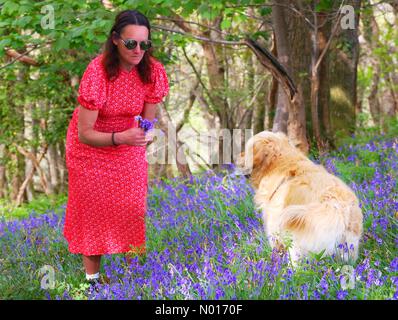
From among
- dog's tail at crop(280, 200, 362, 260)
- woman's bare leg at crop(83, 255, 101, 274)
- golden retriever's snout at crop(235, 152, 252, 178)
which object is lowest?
woman's bare leg at crop(83, 255, 101, 274)

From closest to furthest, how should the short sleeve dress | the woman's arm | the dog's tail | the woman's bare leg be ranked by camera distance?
the dog's tail
the woman's arm
the short sleeve dress
the woman's bare leg

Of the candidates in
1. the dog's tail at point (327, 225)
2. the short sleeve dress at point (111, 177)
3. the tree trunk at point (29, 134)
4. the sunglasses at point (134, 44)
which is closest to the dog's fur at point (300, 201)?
the dog's tail at point (327, 225)

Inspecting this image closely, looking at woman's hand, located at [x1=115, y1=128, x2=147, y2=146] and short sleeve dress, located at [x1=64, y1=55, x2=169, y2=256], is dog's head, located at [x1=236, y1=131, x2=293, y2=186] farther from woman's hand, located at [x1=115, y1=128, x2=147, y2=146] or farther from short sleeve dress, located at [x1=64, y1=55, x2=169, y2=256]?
woman's hand, located at [x1=115, y1=128, x2=147, y2=146]

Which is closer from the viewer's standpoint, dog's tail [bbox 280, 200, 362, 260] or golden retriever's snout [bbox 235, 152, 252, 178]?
dog's tail [bbox 280, 200, 362, 260]

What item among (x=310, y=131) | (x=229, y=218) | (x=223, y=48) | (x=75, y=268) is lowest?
(x=75, y=268)

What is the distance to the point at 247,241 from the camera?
4879mm

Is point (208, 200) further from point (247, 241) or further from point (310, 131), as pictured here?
point (310, 131)

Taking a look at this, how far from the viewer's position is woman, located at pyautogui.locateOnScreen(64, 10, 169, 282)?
4.33 m

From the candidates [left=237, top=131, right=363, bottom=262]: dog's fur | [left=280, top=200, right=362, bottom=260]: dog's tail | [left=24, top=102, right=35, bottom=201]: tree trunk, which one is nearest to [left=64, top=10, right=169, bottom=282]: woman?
[left=237, top=131, right=363, bottom=262]: dog's fur

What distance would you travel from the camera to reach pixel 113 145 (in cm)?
439

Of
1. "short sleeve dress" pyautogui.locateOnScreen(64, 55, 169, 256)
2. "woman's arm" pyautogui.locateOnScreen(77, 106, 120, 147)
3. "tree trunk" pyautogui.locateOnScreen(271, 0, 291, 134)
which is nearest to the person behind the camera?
"woman's arm" pyautogui.locateOnScreen(77, 106, 120, 147)
